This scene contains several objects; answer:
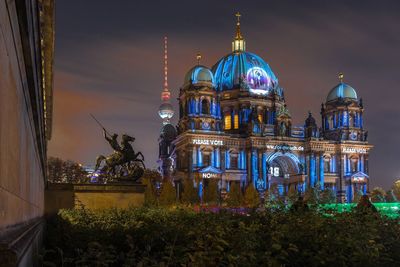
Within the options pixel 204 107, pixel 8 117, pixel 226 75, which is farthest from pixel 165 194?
pixel 8 117

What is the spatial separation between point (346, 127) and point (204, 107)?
29.8 meters

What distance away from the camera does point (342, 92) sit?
119m

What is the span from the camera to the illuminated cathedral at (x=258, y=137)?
339ft

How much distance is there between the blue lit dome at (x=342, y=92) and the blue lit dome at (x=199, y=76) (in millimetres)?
28457

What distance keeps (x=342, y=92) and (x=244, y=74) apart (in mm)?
20236

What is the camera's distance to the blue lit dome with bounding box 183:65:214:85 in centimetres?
10488

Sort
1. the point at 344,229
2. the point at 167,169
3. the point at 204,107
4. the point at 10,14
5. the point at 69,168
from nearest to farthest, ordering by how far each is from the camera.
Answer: the point at 10,14
the point at 344,229
the point at 204,107
the point at 69,168
the point at 167,169

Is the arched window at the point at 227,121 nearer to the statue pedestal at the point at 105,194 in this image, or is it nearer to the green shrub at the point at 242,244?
the statue pedestal at the point at 105,194

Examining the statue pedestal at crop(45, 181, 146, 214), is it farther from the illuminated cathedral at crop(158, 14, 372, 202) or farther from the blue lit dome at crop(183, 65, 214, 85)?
the blue lit dome at crop(183, 65, 214, 85)

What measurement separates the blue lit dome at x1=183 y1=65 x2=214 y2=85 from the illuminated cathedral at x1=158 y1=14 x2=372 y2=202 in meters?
0.18

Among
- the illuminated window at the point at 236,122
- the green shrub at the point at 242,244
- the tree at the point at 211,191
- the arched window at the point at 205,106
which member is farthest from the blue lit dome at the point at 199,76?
the green shrub at the point at 242,244

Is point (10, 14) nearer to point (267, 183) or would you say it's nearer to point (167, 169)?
point (267, 183)

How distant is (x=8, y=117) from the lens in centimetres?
436

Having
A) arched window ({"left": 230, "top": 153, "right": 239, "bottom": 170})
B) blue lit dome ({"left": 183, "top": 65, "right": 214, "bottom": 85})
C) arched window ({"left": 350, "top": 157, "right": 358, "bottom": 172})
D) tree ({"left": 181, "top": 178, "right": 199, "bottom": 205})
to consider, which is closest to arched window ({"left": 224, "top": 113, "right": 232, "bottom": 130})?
arched window ({"left": 230, "top": 153, "right": 239, "bottom": 170})
